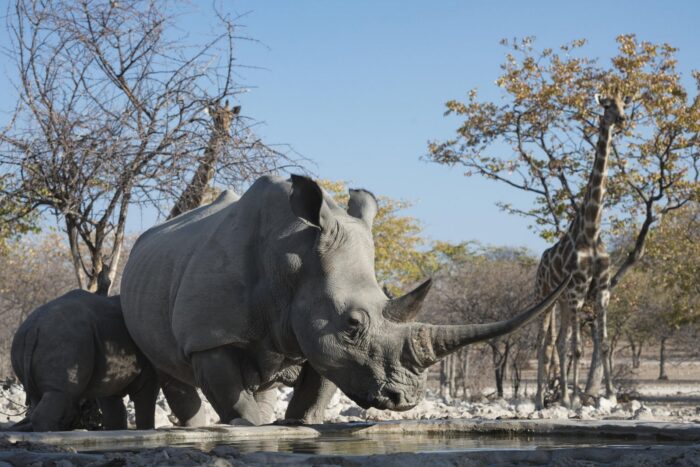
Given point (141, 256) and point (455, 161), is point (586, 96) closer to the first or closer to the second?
point (455, 161)

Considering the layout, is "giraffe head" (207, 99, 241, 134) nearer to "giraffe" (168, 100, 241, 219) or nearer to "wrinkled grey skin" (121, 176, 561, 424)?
"giraffe" (168, 100, 241, 219)

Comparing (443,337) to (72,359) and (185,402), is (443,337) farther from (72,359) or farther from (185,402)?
(185,402)

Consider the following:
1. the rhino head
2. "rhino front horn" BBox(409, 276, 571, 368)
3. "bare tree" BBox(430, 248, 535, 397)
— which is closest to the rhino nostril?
the rhino head

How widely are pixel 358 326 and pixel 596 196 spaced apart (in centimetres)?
1057

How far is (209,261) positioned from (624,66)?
50.4 ft

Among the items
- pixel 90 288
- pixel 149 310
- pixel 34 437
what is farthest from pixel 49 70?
pixel 34 437

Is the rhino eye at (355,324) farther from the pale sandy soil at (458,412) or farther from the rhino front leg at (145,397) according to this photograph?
the rhino front leg at (145,397)

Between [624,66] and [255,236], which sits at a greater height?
[624,66]

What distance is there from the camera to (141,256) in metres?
7.26

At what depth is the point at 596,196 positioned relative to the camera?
1525 centimetres

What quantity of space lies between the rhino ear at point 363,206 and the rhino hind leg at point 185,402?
2.04m

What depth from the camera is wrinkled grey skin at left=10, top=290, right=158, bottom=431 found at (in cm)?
675

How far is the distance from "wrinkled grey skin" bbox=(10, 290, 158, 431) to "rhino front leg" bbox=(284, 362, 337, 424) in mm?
1500

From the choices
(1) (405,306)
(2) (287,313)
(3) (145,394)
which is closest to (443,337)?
(1) (405,306)
